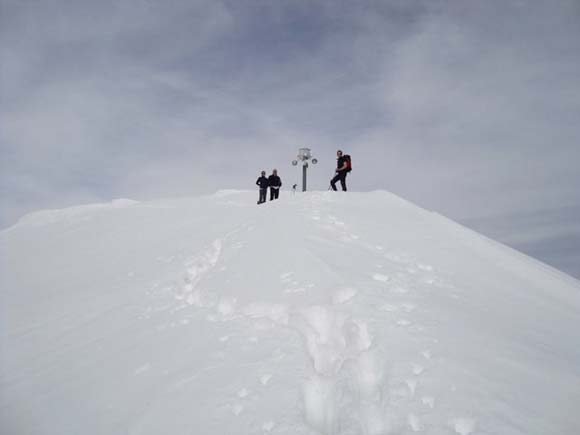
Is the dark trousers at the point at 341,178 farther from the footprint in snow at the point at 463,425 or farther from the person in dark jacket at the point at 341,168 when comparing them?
the footprint in snow at the point at 463,425

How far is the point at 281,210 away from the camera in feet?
35.1

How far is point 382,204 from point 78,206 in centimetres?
1690

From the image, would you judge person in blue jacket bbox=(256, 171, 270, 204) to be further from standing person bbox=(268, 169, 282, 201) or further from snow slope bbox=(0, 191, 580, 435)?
snow slope bbox=(0, 191, 580, 435)

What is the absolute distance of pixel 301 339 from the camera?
441 cm

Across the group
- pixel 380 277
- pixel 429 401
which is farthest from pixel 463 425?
pixel 380 277

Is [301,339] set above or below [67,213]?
below

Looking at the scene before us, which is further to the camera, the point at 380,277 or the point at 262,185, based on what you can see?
the point at 262,185

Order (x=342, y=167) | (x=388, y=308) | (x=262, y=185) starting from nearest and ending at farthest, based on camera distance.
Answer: (x=388, y=308), (x=342, y=167), (x=262, y=185)

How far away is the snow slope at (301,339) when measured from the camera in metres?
3.47

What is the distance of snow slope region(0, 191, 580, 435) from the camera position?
11.4 feet

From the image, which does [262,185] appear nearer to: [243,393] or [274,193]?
[274,193]

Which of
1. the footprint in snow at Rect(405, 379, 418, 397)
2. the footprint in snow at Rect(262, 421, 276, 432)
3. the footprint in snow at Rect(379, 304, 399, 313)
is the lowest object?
the footprint in snow at Rect(262, 421, 276, 432)

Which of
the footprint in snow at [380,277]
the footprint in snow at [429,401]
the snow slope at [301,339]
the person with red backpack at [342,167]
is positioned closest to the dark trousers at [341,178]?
the person with red backpack at [342,167]

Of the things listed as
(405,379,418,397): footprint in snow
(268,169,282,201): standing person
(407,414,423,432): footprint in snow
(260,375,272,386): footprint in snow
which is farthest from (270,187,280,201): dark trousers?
(407,414,423,432): footprint in snow
